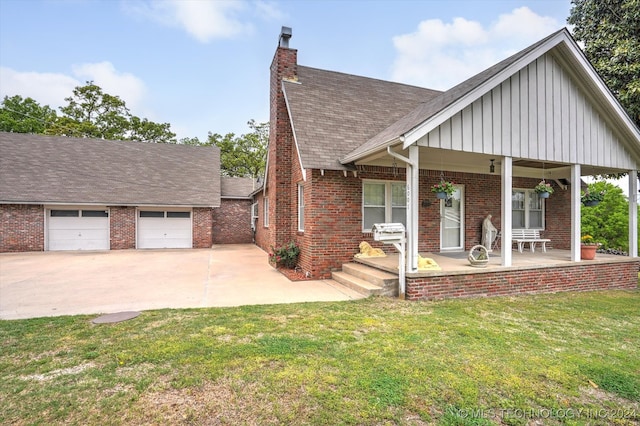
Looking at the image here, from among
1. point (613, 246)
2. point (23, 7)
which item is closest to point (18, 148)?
point (23, 7)

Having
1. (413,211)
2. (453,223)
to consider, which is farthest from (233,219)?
(413,211)

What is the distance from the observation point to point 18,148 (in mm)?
16812

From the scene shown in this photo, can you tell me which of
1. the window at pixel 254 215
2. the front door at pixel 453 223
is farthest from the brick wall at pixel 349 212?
the window at pixel 254 215

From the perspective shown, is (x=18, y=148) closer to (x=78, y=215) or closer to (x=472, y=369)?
(x=78, y=215)

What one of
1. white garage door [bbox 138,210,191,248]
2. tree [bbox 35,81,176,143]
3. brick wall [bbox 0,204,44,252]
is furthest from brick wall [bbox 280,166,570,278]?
tree [bbox 35,81,176,143]

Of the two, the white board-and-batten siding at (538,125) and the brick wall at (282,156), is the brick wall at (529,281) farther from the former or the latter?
the brick wall at (282,156)

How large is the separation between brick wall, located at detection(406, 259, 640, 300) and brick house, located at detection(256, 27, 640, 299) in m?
0.06

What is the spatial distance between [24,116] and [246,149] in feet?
65.1

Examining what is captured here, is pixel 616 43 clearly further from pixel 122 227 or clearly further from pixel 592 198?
pixel 122 227

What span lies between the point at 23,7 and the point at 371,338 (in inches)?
636

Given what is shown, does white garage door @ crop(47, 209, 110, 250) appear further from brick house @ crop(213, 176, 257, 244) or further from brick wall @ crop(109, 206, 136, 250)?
brick house @ crop(213, 176, 257, 244)

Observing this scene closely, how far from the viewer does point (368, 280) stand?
6801 mm

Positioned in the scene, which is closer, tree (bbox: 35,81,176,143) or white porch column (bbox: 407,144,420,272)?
white porch column (bbox: 407,144,420,272)

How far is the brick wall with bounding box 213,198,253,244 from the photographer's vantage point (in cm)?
1969
